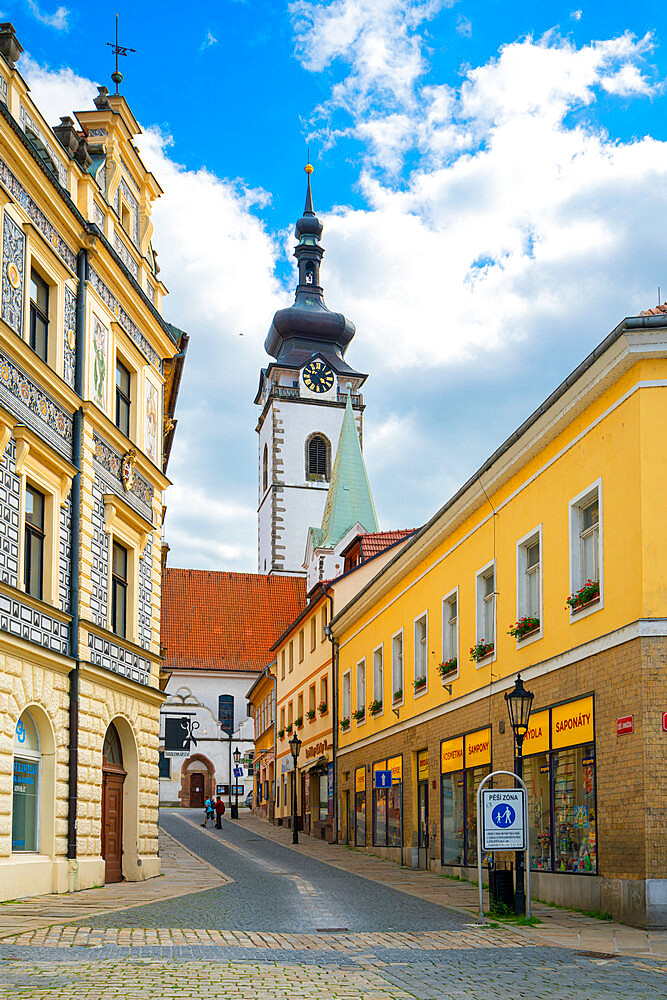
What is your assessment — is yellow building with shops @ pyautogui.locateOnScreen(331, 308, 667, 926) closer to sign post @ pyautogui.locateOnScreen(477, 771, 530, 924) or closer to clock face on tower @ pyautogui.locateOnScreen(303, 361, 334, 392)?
sign post @ pyautogui.locateOnScreen(477, 771, 530, 924)

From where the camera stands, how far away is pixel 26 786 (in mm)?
18078

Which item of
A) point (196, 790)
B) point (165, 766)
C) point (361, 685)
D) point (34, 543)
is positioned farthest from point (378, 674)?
point (196, 790)

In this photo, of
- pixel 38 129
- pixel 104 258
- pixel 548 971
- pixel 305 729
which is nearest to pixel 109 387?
pixel 104 258

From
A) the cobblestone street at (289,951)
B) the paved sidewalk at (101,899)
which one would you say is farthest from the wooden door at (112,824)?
the cobblestone street at (289,951)

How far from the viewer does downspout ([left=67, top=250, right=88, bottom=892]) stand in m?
19.2

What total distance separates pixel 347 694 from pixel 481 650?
15884 millimetres

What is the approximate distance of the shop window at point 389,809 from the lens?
29.2m

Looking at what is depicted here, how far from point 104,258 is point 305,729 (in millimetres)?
27803

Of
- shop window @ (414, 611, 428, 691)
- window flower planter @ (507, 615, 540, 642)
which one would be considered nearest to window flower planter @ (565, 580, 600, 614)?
window flower planter @ (507, 615, 540, 642)

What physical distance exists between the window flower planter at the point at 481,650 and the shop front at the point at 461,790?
4.41ft

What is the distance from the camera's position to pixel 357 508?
2862 inches

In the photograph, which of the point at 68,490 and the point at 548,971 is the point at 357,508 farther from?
the point at 548,971

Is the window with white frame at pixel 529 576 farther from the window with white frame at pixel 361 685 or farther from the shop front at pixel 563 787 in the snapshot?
the window with white frame at pixel 361 685

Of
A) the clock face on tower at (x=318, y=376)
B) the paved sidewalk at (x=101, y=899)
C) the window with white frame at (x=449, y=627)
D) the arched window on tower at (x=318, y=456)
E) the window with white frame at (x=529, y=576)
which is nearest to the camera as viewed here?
the paved sidewalk at (x=101, y=899)
